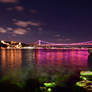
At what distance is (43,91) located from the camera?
6062 mm

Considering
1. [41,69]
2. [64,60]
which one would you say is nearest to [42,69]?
[41,69]

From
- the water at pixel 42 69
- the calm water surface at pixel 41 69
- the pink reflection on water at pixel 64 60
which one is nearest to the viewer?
the water at pixel 42 69

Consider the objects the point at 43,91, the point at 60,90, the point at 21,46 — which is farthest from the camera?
the point at 21,46

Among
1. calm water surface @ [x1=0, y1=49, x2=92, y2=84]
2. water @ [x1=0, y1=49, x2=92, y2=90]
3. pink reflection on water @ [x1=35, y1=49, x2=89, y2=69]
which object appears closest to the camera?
water @ [x1=0, y1=49, x2=92, y2=90]

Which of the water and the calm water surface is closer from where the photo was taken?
the water

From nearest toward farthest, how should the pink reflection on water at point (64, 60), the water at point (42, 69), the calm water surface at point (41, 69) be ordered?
the water at point (42, 69) < the calm water surface at point (41, 69) < the pink reflection on water at point (64, 60)

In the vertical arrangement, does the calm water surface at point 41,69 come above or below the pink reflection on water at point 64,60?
above

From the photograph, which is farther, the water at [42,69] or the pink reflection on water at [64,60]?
the pink reflection on water at [64,60]

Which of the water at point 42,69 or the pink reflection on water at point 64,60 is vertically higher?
the water at point 42,69

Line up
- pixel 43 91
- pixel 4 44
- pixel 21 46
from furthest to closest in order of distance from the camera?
1. pixel 4 44
2. pixel 21 46
3. pixel 43 91

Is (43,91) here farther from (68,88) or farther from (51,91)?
(68,88)

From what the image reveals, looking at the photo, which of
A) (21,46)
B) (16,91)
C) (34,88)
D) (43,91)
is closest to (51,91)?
(43,91)

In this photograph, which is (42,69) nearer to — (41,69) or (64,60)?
(41,69)

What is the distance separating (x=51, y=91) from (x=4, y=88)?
263cm
